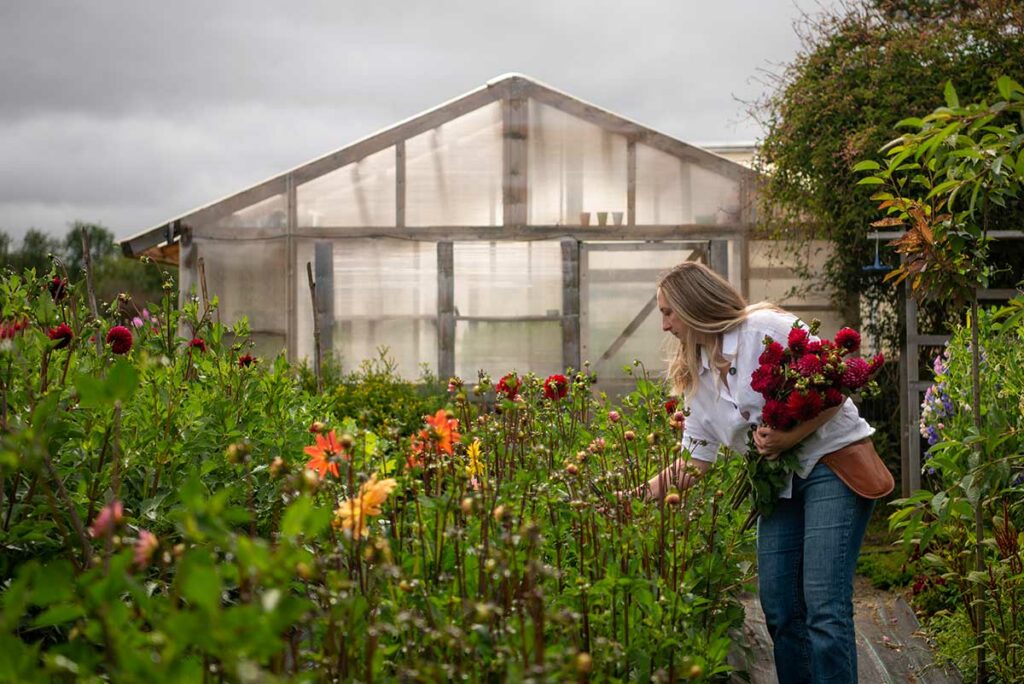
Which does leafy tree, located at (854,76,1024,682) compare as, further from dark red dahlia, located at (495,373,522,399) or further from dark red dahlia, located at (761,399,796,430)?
dark red dahlia, located at (495,373,522,399)

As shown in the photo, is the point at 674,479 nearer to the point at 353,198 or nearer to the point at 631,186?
the point at 631,186

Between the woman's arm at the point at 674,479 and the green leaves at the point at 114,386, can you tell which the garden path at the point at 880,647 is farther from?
the green leaves at the point at 114,386

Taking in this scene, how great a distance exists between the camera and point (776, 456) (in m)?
2.85

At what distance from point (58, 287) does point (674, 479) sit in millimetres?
1913

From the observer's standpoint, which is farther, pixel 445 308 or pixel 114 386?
pixel 445 308

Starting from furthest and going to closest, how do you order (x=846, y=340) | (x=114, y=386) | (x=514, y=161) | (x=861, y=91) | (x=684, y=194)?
(x=514, y=161), (x=684, y=194), (x=861, y=91), (x=846, y=340), (x=114, y=386)

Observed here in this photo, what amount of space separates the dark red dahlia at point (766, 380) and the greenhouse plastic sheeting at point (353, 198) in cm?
760

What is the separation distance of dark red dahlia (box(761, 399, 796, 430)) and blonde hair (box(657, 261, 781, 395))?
0.33m

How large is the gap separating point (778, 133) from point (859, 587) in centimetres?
409

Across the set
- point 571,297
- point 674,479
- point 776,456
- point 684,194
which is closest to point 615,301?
point 571,297

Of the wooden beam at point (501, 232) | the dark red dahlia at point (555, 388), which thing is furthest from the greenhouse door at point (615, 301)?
the dark red dahlia at point (555, 388)

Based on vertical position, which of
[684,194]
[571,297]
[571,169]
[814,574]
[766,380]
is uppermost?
[571,169]

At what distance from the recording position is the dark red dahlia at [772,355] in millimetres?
2732

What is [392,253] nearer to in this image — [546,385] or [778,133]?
[778,133]
